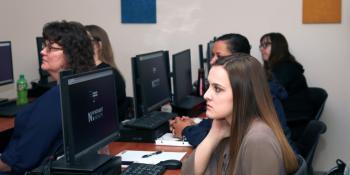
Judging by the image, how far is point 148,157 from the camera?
254 cm

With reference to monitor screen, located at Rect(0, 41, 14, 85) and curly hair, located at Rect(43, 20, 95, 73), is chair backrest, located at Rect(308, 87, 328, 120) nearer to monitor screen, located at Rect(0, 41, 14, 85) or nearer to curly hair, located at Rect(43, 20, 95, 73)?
curly hair, located at Rect(43, 20, 95, 73)

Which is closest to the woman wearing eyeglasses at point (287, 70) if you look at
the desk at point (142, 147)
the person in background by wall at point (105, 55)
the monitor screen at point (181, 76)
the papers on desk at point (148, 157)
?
the monitor screen at point (181, 76)

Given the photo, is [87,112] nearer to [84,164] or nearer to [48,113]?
[84,164]

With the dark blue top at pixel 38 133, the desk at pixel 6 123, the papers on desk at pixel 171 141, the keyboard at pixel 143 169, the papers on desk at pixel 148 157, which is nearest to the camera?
the keyboard at pixel 143 169

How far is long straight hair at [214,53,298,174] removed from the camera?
1.77 metres

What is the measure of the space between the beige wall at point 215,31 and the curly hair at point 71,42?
2431 mm

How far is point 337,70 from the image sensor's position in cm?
450

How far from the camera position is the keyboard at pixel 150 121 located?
112 inches

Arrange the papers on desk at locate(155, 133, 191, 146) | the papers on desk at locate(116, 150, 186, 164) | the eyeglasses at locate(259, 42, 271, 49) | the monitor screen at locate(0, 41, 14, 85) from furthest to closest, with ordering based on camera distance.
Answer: the eyeglasses at locate(259, 42, 271, 49), the monitor screen at locate(0, 41, 14, 85), the papers on desk at locate(155, 133, 191, 146), the papers on desk at locate(116, 150, 186, 164)

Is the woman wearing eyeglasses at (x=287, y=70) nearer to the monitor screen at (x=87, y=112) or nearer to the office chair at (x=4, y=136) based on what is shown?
the office chair at (x=4, y=136)

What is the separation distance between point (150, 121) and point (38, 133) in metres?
0.75

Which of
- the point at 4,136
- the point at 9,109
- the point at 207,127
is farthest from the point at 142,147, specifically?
the point at 9,109

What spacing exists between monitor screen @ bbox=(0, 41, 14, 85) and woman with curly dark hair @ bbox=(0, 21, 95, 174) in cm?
174

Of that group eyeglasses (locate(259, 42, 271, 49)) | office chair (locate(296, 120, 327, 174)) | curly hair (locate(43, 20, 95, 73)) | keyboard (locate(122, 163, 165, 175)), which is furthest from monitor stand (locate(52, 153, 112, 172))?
eyeglasses (locate(259, 42, 271, 49))
